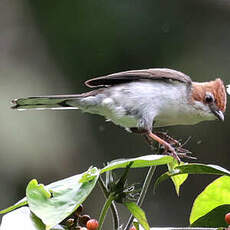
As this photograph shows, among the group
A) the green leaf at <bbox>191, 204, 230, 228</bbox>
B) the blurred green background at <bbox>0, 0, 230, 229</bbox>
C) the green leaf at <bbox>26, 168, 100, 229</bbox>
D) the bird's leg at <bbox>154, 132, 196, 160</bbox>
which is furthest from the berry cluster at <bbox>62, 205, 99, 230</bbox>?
the blurred green background at <bbox>0, 0, 230, 229</bbox>

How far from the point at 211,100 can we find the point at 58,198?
1.77m

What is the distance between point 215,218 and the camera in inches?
80.5

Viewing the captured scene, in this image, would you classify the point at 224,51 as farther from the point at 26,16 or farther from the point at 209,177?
the point at 26,16

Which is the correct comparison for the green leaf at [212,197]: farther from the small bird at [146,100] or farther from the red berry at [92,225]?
the small bird at [146,100]

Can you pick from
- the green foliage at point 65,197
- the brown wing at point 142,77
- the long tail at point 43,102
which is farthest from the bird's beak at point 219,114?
the green foliage at point 65,197

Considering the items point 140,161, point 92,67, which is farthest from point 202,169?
point 92,67

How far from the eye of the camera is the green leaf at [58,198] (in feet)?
5.18

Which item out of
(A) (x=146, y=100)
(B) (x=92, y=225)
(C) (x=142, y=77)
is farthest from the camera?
(C) (x=142, y=77)

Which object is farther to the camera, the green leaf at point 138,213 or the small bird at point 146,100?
the small bird at point 146,100

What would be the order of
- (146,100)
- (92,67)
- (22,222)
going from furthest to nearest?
1. (92,67)
2. (146,100)
3. (22,222)

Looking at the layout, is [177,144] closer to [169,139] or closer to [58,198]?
[169,139]

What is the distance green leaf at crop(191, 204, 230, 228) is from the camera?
204 centimetres

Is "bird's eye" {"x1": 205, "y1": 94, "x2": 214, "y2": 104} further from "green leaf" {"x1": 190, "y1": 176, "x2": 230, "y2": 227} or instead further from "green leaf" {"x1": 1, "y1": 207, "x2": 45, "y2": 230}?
"green leaf" {"x1": 1, "y1": 207, "x2": 45, "y2": 230}

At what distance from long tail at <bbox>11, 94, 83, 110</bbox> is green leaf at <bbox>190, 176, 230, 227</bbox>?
54.3 inches
